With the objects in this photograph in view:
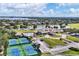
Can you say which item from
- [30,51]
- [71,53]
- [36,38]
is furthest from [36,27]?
[71,53]

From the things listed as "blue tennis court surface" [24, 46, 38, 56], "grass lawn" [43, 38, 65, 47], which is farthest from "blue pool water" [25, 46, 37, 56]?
"grass lawn" [43, 38, 65, 47]

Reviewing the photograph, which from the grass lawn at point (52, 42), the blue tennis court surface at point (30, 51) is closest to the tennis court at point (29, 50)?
the blue tennis court surface at point (30, 51)

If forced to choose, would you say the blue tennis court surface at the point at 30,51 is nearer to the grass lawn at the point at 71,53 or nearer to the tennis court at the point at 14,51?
the tennis court at the point at 14,51

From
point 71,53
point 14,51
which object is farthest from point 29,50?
point 71,53

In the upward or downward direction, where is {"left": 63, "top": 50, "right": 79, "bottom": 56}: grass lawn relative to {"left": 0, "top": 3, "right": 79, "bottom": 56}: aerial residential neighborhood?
downward

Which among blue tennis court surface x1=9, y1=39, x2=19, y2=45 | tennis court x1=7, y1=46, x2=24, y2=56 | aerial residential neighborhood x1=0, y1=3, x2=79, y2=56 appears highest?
aerial residential neighborhood x1=0, y1=3, x2=79, y2=56

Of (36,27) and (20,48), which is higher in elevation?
(36,27)

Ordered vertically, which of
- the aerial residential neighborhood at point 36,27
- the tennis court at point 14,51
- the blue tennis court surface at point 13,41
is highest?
the aerial residential neighborhood at point 36,27

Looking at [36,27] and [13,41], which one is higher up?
[36,27]

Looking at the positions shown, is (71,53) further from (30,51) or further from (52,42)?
(30,51)

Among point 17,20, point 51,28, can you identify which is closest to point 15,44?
point 17,20

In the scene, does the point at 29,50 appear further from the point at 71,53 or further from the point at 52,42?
the point at 71,53

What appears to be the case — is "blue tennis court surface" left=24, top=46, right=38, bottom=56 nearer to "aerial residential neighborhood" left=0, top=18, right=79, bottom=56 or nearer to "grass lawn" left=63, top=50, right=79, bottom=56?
"aerial residential neighborhood" left=0, top=18, right=79, bottom=56
